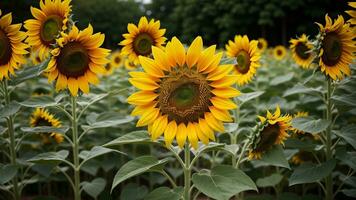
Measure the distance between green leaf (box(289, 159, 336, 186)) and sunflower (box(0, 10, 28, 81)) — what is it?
185 centimetres

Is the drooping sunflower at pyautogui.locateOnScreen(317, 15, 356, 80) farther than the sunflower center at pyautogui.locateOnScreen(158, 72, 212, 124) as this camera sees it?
Yes

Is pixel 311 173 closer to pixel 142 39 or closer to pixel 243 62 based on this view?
pixel 243 62

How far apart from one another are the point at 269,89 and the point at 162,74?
3080 millimetres

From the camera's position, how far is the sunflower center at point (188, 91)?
186cm

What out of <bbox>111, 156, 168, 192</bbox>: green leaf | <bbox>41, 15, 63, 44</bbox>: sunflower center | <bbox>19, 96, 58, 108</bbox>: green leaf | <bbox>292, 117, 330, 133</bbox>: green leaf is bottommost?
<bbox>111, 156, 168, 192</bbox>: green leaf

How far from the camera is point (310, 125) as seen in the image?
2.39m

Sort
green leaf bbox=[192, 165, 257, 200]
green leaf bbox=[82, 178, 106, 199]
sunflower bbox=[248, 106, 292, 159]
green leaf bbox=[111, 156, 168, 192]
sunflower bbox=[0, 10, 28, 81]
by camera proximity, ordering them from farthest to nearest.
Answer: green leaf bbox=[82, 178, 106, 199] < sunflower bbox=[0, 10, 28, 81] < sunflower bbox=[248, 106, 292, 159] < green leaf bbox=[111, 156, 168, 192] < green leaf bbox=[192, 165, 257, 200]

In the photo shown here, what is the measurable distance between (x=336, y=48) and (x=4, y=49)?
A: 2077 millimetres

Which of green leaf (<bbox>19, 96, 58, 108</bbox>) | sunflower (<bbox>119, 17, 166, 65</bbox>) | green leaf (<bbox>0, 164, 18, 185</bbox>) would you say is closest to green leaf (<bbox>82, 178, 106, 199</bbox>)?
green leaf (<bbox>0, 164, 18, 185</bbox>)

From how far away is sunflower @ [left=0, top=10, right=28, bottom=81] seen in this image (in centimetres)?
232

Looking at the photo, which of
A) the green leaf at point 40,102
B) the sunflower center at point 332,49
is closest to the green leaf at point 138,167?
the green leaf at point 40,102

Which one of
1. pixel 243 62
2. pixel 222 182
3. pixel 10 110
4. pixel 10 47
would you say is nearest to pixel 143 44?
pixel 243 62

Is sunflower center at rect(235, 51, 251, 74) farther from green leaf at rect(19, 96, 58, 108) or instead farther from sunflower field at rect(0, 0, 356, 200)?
green leaf at rect(19, 96, 58, 108)

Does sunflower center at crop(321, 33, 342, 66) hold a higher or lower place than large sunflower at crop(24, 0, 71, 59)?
lower
